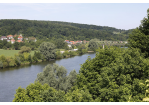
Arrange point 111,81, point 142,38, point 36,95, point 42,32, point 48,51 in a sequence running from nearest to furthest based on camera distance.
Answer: point 111,81 < point 36,95 < point 142,38 < point 48,51 < point 42,32

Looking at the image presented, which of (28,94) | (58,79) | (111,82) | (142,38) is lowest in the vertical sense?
(58,79)

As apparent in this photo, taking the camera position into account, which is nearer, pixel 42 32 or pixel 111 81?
pixel 111 81

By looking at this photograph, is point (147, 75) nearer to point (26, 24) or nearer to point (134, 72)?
point (134, 72)

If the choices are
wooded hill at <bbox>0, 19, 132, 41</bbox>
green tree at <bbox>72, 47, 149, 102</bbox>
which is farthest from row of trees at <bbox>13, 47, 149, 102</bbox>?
wooded hill at <bbox>0, 19, 132, 41</bbox>

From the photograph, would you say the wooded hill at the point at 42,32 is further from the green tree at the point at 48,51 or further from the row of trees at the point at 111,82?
the row of trees at the point at 111,82

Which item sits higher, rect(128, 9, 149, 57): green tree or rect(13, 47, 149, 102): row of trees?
rect(128, 9, 149, 57): green tree

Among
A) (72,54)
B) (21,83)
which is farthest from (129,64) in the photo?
(72,54)

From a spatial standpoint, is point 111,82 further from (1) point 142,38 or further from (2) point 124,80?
(1) point 142,38

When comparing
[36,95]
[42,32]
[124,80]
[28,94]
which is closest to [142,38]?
[124,80]

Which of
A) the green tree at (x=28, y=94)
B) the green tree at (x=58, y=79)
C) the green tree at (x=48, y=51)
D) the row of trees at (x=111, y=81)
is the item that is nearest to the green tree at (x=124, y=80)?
the row of trees at (x=111, y=81)

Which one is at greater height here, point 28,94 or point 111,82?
point 111,82

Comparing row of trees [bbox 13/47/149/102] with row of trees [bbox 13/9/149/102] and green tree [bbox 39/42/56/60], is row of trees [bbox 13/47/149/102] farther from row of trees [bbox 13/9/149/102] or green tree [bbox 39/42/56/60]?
green tree [bbox 39/42/56/60]
